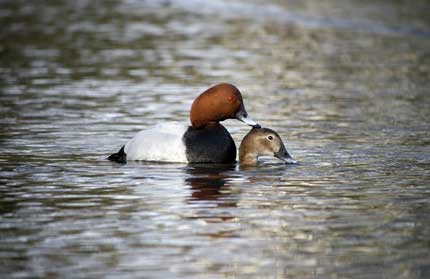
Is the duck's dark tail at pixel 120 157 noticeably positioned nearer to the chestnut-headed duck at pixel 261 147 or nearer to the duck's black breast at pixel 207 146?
the duck's black breast at pixel 207 146

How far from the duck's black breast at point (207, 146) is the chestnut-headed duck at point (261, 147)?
0.20 meters

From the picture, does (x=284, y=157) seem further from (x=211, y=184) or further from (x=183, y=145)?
(x=211, y=184)

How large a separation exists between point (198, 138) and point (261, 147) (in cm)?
65

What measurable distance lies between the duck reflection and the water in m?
0.03

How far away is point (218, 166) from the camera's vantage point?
12.0 m

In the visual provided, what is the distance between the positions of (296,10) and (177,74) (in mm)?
9734

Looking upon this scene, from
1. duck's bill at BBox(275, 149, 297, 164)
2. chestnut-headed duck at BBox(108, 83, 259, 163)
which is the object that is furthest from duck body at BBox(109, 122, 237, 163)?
duck's bill at BBox(275, 149, 297, 164)

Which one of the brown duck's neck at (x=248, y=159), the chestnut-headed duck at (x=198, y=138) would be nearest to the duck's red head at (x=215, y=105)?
the chestnut-headed duck at (x=198, y=138)

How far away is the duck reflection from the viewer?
10.2 metres

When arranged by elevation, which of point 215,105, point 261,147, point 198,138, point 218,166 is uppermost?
point 215,105

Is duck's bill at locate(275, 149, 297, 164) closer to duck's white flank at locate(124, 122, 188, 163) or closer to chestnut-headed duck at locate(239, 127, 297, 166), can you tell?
chestnut-headed duck at locate(239, 127, 297, 166)

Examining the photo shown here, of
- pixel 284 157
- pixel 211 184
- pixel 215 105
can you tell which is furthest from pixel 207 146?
pixel 211 184

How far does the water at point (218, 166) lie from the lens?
8188 mm

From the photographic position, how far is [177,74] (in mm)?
19953
